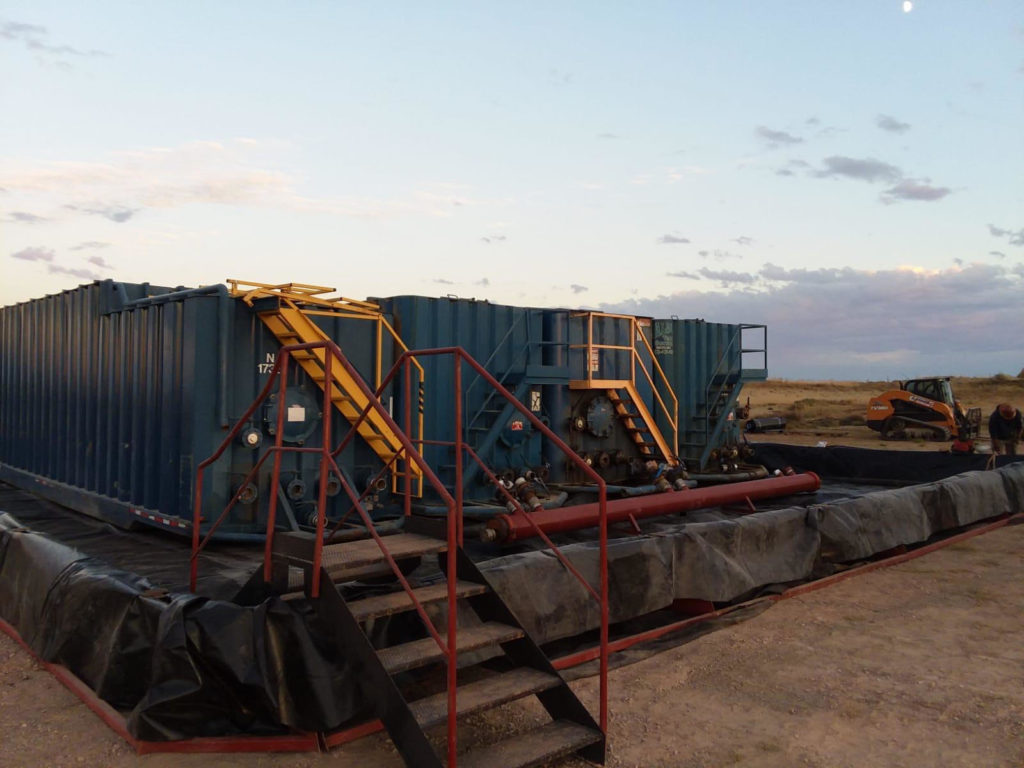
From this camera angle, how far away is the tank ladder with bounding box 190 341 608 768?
4.49m

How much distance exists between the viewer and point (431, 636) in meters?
5.18

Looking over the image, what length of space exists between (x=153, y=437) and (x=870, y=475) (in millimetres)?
13758

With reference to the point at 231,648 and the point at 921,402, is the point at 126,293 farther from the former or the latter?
the point at 921,402

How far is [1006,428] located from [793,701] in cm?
1389

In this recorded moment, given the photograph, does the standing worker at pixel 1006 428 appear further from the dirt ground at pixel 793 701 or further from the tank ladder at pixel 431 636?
the tank ladder at pixel 431 636

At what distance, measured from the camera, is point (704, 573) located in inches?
311

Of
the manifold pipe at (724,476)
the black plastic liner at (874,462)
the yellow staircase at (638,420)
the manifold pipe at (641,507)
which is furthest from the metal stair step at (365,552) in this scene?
the black plastic liner at (874,462)

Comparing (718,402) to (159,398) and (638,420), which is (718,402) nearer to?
(638,420)

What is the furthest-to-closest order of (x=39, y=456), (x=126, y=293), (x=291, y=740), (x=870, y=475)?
(x=870, y=475) → (x=39, y=456) → (x=126, y=293) → (x=291, y=740)

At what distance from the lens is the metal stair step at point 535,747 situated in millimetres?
4500

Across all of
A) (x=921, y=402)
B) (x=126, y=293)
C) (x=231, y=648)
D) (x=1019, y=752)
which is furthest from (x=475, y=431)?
(x=921, y=402)

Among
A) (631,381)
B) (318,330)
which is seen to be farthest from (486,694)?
(631,381)

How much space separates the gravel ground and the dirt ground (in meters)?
0.01

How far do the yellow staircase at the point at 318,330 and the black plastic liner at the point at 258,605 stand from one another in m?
2.31
